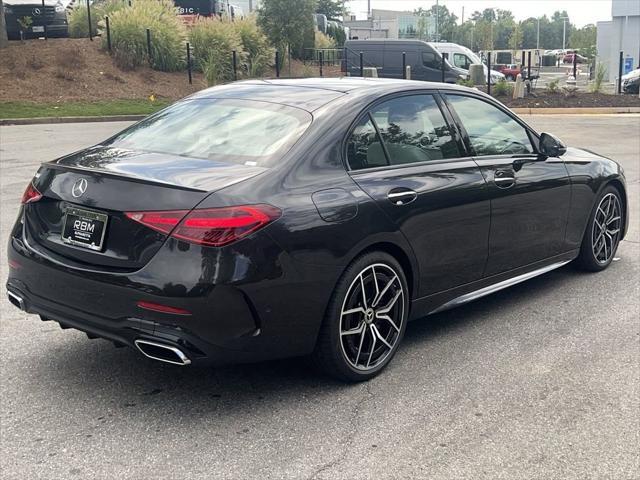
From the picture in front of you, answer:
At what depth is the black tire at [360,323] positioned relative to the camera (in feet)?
12.9

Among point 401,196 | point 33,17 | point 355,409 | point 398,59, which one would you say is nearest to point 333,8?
point 398,59

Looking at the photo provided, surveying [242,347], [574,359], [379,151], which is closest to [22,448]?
[242,347]

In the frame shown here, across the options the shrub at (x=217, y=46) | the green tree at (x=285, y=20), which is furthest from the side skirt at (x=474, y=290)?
the green tree at (x=285, y=20)

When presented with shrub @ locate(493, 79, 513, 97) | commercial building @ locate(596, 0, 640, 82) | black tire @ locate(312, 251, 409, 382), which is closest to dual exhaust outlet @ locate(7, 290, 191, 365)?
black tire @ locate(312, 251, 409, 382)

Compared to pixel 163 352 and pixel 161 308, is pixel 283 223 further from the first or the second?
pixel 163 352

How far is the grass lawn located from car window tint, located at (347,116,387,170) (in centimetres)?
1771

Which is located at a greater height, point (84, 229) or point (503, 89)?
point (503, 89)

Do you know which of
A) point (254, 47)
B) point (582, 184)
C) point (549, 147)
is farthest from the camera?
point (254, 47)

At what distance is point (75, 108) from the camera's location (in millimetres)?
21938

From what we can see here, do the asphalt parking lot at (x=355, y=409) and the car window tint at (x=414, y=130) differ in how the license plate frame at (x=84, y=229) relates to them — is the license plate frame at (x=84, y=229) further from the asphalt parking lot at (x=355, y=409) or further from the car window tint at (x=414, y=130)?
the car window tint at (x=414, y=130)

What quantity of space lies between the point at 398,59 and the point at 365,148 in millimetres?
31205

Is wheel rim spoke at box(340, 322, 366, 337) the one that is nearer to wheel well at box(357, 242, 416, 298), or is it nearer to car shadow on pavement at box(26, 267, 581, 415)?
car shadow on pavement at box(26, 267, 581, 415)

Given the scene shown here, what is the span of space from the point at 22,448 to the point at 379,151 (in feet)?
7.80

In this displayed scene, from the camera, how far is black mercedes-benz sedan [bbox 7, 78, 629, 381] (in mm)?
3529
